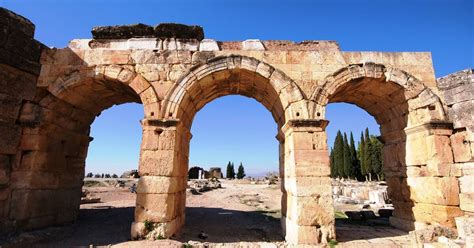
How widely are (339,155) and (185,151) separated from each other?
1168 inches

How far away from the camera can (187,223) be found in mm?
7070

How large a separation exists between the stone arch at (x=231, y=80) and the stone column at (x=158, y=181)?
40 cm

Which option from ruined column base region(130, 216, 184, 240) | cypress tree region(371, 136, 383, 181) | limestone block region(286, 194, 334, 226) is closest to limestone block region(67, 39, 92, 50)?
ruined column base region(130, 216, 184, 240)

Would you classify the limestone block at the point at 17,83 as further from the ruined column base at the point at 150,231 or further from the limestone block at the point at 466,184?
the limestone block at the point at 466,184

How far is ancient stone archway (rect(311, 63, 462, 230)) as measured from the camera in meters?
5.36

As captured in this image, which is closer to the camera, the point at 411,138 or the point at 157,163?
the point at 157,163

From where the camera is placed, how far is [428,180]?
561 cm

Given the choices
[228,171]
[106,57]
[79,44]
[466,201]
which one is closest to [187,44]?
[106,57]

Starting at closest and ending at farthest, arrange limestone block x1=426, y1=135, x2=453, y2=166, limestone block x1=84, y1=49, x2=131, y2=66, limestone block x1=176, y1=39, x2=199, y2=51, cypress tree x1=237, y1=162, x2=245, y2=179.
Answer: limestone block x1=426, y1=135, x2=453, y2=166 < limestone block x1=84, y1=49, x2=131, y2=66 < limestone block x1=176, y1=39, x2=199, y2=51 < cypress tree x1=237, y1=162, x2=245, y2=179

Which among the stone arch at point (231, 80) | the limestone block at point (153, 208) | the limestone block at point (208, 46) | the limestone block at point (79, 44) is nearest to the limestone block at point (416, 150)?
the stone arch at point (231, 80)

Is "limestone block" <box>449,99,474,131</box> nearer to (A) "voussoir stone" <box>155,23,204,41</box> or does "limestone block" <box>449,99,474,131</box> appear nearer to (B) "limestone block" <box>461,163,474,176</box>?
(B) "limestone block" <box>461,163,474,176</box>

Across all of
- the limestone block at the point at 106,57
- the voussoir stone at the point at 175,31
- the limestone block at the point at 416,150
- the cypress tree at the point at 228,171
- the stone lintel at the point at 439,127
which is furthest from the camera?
the cypress tree at the point at 228,171

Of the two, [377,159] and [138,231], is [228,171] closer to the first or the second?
[377,159]

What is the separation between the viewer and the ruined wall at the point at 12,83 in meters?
5.30
